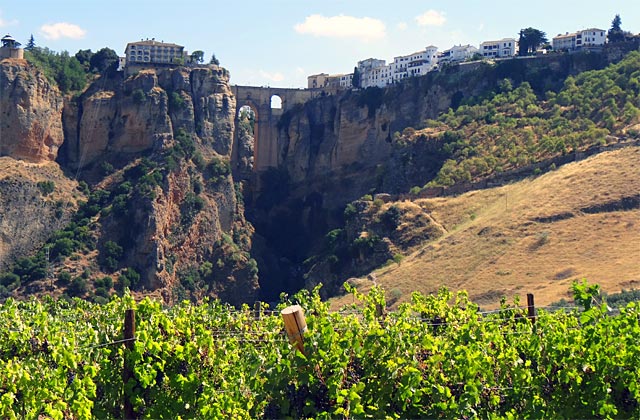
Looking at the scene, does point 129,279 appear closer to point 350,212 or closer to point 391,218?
point 350,212

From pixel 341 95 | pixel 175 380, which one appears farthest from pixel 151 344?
pixel 341 95

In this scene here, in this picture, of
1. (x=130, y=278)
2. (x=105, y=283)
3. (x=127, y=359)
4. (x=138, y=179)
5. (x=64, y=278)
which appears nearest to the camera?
(x=127, y=359)

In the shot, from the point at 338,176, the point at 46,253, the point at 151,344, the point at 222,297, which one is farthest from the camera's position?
the point at 338,176

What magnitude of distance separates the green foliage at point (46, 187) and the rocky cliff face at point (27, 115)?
2352mm

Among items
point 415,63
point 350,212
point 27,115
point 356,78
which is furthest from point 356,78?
point 27,115

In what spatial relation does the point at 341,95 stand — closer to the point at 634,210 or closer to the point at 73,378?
the point at 634,210

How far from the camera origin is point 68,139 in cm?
7462

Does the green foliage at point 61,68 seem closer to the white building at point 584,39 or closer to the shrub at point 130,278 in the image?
the shrub at point 130,278

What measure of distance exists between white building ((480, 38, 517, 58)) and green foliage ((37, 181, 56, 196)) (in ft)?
135

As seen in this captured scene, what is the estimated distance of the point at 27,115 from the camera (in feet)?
233

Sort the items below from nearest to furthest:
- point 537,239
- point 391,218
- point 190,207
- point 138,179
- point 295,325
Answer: point 295,325
point 537,239
point 391,218
point 138,179
point 190,207

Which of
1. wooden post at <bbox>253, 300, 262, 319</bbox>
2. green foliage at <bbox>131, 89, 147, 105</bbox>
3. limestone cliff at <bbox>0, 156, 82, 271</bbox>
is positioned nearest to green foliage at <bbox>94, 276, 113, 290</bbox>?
limestone cliff at <bbox>0, 156, 82, 271</bbox>

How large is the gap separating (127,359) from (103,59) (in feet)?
223

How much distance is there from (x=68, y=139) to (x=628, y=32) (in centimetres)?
4460
